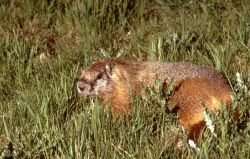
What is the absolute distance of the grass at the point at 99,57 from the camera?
143 inches

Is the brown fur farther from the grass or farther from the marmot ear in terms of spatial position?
the grass

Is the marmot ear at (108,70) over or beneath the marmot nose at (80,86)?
over

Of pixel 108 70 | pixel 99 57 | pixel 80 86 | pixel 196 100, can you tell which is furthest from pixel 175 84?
pixel 99 57

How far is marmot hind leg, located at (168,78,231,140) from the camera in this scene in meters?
4.07

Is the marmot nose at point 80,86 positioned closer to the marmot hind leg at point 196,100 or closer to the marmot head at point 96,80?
the marmot head at point 96,80

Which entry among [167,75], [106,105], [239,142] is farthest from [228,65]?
[239,142]

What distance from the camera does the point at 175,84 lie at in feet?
14.4

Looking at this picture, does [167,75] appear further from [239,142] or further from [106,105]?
[239,142]

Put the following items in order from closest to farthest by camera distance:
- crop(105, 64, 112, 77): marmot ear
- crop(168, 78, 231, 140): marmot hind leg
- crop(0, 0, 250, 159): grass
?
crop(0, 0, 250, 159): grass, crop(168, 78, 231, 140): marmot hind leg, crop(105, 64, 112, 77): marmot ear

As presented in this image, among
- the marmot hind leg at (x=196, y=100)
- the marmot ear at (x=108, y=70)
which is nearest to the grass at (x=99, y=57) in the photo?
the marmot hind leg at (x=196, y=100)

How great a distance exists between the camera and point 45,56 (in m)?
5.65

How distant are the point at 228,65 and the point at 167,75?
2.48 ft

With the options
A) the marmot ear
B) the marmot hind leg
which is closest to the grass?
the marmot hind leg

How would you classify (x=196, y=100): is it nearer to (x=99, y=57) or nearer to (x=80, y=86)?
(x=80, y=86)
